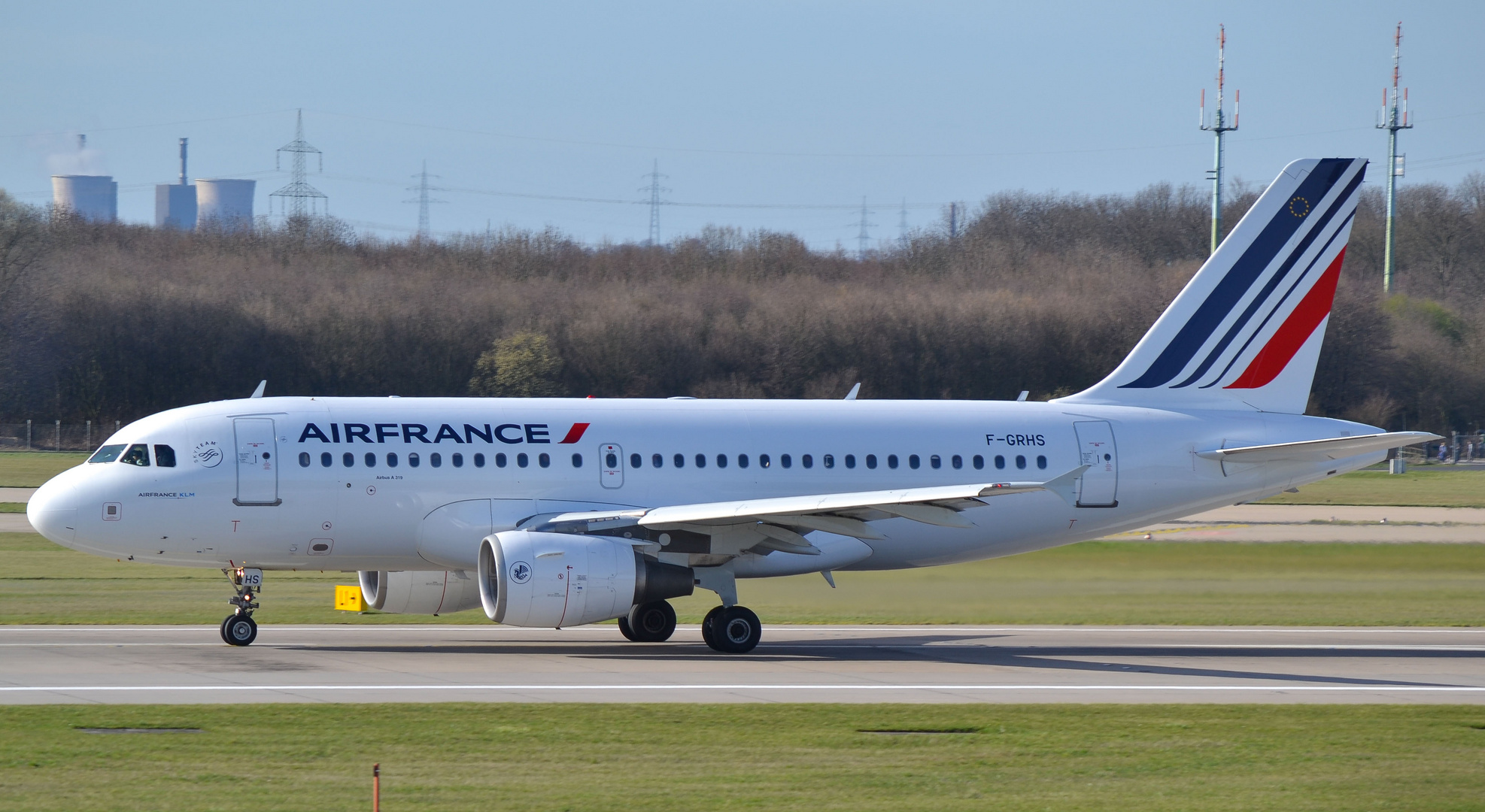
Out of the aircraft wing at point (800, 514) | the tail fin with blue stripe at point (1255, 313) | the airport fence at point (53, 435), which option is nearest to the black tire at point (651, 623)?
the aircraft wing at point (800, 514)

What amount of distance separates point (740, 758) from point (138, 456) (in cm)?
1314

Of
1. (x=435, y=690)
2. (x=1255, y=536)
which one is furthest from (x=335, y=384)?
(x=435, y=690)

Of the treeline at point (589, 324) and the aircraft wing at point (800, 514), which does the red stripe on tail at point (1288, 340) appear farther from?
the treeline at point (589, 324)

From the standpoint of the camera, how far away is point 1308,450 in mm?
27703

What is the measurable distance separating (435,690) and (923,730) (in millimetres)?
6504

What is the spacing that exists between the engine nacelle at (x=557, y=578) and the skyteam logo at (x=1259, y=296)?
1111 cm

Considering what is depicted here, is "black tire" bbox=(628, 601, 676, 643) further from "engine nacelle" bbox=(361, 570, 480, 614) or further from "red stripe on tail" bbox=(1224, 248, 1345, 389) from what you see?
"red stripe on tail" bbox=(1224, 248, 1345, 389)

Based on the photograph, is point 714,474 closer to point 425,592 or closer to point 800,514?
point 800,514

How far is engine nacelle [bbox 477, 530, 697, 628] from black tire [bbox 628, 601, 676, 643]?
7.75ft

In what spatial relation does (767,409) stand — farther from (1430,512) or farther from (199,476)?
(1430,512)

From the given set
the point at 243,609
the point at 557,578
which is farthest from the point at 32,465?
the point at 557,578

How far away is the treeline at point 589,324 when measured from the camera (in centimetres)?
7738

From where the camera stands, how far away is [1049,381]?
8362 cm

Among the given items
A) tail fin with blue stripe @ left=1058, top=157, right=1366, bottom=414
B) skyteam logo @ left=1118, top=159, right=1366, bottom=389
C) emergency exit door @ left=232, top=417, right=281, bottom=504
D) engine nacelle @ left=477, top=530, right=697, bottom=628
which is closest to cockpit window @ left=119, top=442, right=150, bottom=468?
emergency exit door @ left=232, top=417, right=281, bottom=504
